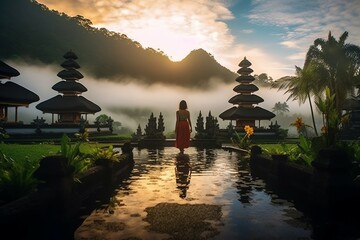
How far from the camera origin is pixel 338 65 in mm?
34219

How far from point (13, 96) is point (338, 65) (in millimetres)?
31819

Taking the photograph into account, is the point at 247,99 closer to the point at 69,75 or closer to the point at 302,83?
the point at 302,83

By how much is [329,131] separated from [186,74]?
376 ft

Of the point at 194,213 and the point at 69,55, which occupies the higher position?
the point at 69,55

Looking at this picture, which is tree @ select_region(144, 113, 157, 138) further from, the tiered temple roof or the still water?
the still water

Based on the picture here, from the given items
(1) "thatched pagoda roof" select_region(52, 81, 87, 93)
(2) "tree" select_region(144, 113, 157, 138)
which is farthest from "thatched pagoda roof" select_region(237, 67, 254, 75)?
(1) "thatched pagoda roof" select_region(52, 81, 87, 93)

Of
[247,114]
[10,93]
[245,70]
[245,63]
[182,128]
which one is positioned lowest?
[182,128]

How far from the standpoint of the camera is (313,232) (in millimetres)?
4785

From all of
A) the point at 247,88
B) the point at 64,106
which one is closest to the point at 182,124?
the point at 64,106

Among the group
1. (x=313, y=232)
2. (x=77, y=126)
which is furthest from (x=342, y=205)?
(x=77, y=126)

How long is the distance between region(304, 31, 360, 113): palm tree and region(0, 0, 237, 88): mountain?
74.1 m

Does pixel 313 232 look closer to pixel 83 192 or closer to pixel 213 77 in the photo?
pixel 83 192

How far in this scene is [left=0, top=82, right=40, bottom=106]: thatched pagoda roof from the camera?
2825 centimetres

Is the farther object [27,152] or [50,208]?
[27,152]
